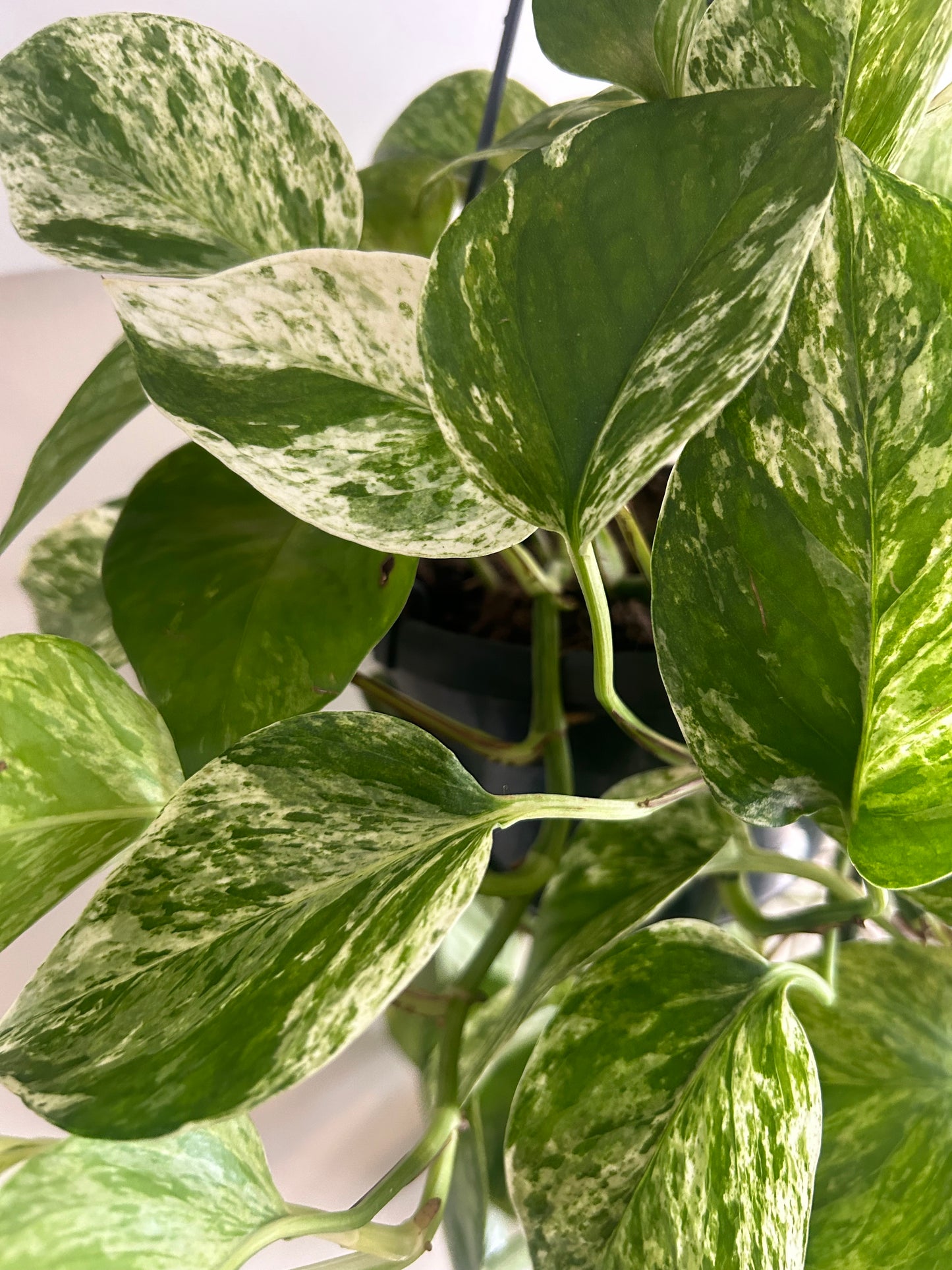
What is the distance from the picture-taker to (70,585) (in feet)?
1.44

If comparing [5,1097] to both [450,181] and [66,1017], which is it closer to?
[66,1017]

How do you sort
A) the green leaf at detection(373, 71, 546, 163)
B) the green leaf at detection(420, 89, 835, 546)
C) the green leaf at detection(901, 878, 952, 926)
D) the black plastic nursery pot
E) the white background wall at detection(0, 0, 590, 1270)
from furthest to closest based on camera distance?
the white background wall at detection(0, 0, 590, 1270)
the green leaf at detection(373, 71, 546, 163)
the black plastic nursery pot
the green leaf at detection(901, 878, 952, 926)
the green leaf at detection(420, 89, 835, 546)

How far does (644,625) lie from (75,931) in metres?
0.27

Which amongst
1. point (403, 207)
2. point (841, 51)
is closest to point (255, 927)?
point (841, 51)

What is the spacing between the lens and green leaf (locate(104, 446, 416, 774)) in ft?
0.98

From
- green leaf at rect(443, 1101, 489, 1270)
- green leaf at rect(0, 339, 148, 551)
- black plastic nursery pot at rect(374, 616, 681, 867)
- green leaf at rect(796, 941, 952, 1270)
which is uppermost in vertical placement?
green leaf at rect(0, 339, 148, 551)

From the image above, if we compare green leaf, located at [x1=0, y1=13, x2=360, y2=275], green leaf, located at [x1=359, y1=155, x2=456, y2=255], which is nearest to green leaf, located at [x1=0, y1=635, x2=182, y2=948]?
green leaf, located at [x1=0, y1=13, x2=360, y2=275]

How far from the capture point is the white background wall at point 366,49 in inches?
32.8

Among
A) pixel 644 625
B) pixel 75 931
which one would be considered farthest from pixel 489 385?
pixel 644 625

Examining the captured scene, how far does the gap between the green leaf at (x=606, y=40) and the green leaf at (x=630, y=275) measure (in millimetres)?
120

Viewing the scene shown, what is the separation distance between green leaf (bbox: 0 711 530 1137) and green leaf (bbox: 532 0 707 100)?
0.20m

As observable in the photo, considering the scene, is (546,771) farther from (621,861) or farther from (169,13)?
(169,13)

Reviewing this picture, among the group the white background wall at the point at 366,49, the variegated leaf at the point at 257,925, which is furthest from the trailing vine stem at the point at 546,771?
the white background wall at the point at 366,49

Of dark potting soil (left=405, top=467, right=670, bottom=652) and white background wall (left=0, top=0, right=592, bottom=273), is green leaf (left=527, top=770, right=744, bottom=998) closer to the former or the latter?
dark potting soil (left=405, top=467, right=670, bottom=652)
